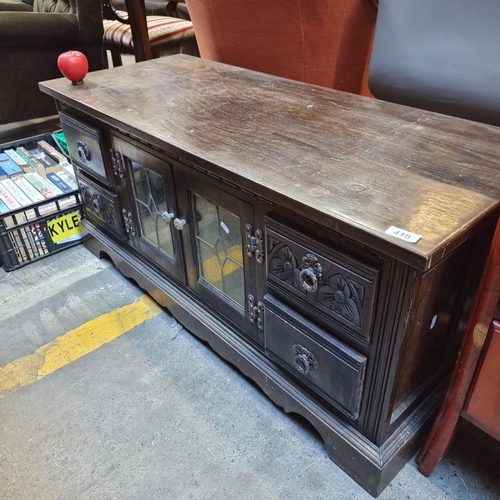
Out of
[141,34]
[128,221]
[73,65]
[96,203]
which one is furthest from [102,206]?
[141,34]

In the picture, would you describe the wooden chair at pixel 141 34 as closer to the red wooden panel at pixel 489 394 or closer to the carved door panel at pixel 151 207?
the carved door panel at pixel 151 207

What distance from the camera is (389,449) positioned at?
33.4 inches

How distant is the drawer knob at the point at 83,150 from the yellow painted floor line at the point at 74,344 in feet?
1.47

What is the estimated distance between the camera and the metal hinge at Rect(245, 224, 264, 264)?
875 mm

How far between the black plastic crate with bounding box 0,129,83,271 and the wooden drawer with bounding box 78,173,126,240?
0.27ft

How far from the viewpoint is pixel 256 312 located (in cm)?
99

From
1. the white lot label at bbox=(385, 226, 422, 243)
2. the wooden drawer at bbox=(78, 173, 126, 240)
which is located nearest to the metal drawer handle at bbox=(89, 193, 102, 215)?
the wooden drawer at bbox=(78, 173, 126, 240)

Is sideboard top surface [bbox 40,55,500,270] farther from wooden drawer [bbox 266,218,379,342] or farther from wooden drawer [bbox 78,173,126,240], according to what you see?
wooden drawer [bbox 78,173,126,240]

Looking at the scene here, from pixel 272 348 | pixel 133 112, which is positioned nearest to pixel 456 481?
pixel 272 348

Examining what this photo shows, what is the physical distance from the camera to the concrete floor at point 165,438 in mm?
914

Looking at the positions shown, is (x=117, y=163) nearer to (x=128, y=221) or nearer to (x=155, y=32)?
(x=128, y=221)

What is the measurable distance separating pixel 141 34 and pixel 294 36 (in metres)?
1.28

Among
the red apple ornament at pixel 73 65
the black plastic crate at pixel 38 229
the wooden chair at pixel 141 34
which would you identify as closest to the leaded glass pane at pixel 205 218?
the red apple ornament at pixel 73 65

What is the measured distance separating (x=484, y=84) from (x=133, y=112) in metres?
0.88
